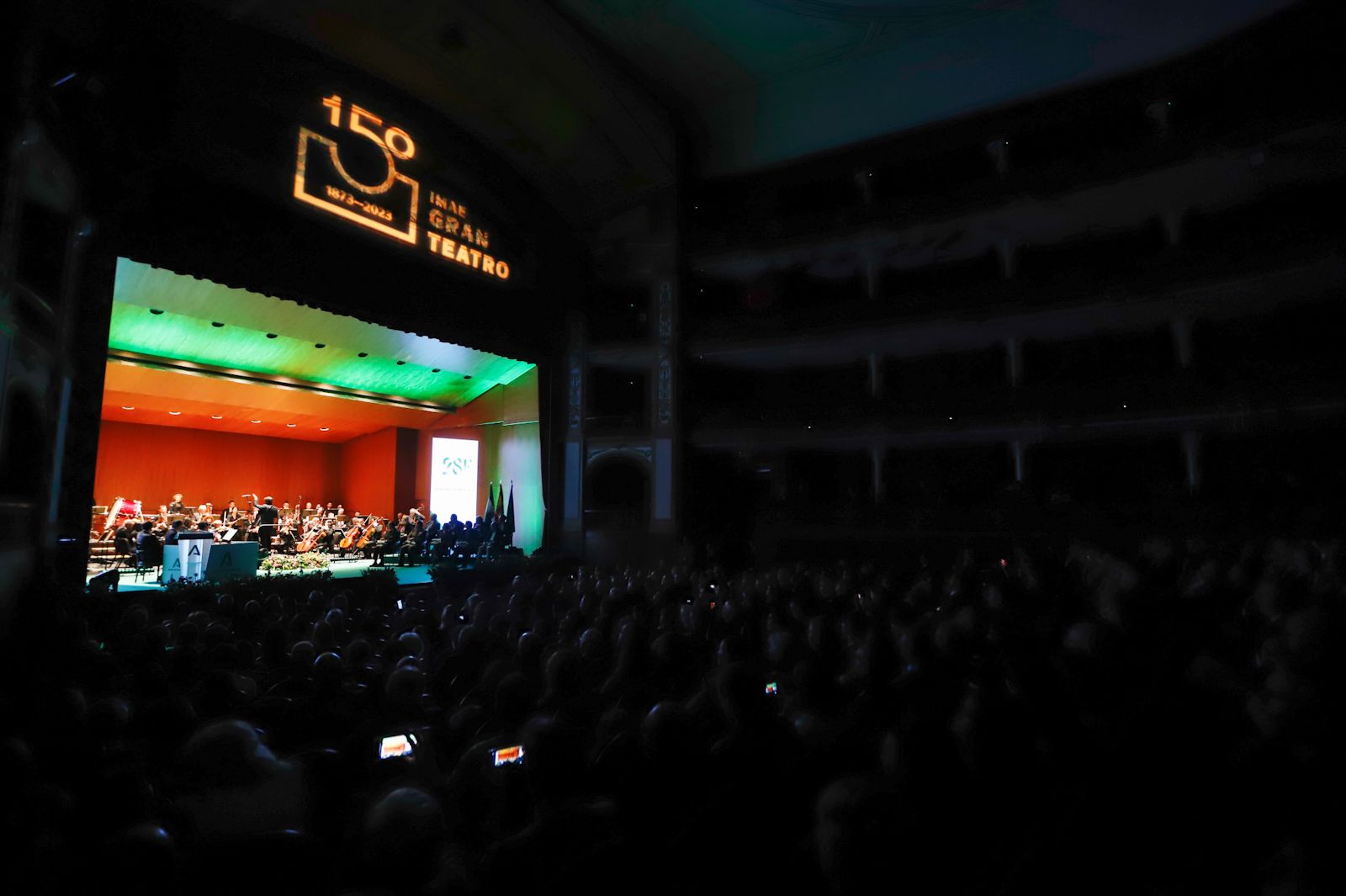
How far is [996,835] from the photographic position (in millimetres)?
2297

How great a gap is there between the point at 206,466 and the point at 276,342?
10.1m

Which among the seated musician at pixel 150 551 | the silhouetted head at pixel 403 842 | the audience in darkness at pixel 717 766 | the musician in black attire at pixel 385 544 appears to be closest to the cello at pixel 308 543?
the musician in black attire at pixel 385 544

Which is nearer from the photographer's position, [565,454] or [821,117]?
[821,117]

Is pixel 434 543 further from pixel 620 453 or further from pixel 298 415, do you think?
pixel 298 415

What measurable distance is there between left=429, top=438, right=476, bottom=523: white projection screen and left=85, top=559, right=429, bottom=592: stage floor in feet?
16.5

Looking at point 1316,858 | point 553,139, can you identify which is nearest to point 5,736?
point 1316,858

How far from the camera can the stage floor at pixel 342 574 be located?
511 inches

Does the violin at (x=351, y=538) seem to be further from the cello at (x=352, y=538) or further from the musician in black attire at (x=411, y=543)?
the musician in black attire at (x=411, y=543)

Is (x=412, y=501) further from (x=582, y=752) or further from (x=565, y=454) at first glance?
(x=582, y=752)

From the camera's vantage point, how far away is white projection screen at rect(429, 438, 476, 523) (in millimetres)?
24719

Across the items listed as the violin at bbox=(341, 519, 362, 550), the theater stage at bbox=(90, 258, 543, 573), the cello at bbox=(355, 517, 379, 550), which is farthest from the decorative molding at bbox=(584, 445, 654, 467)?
the violin at bbox=(341, 519, 362, 550)

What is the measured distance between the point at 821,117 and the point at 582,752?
1824cm

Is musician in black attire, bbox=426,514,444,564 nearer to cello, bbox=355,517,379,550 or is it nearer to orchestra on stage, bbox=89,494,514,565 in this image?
orchestra on stage, bbox=89,494,514,565

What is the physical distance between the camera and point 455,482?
2486 cm
